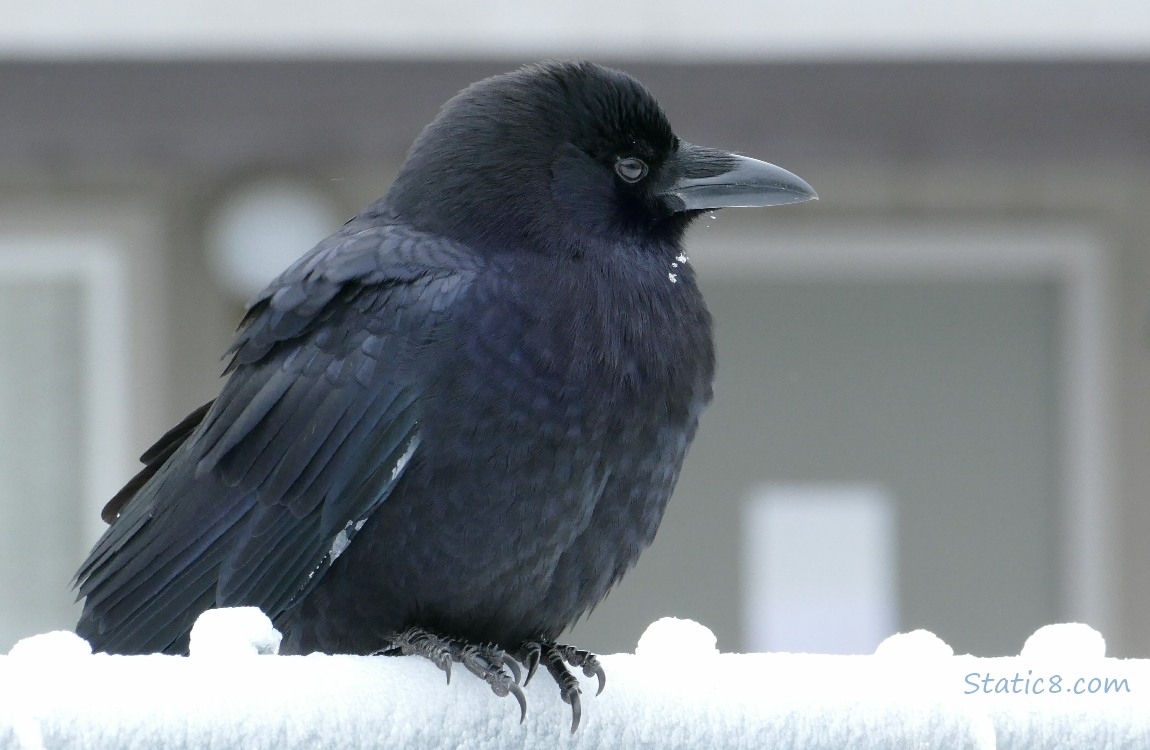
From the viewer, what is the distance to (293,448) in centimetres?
208

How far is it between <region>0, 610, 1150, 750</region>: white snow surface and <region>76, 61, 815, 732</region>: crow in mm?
273

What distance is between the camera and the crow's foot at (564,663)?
1.64 metres

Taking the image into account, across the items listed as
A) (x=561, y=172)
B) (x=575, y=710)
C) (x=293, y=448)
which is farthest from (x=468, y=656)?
(x=561, y=172)

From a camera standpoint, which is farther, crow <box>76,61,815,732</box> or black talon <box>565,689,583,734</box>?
crow <box>76,61,815,732</box>

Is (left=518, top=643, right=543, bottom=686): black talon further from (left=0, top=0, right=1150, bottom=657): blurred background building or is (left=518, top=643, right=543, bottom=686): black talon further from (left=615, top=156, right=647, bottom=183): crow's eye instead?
(left=0, top=0, right=1150, bottom=657): blurred background building

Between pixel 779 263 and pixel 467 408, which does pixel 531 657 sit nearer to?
pixel 467 408

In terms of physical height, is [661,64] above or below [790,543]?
above

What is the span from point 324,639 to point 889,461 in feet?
14.1

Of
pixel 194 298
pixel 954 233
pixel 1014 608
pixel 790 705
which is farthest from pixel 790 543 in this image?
pixel 790 705

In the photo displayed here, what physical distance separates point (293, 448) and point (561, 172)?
590 mm

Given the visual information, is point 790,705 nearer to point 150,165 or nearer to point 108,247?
point 150,165

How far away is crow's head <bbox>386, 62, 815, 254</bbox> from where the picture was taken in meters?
2.16

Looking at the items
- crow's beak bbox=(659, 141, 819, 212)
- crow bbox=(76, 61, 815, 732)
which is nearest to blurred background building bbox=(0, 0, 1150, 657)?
crow's beak bbox=(659, 141, 819, 212)

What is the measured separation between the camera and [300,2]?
4688 mm
